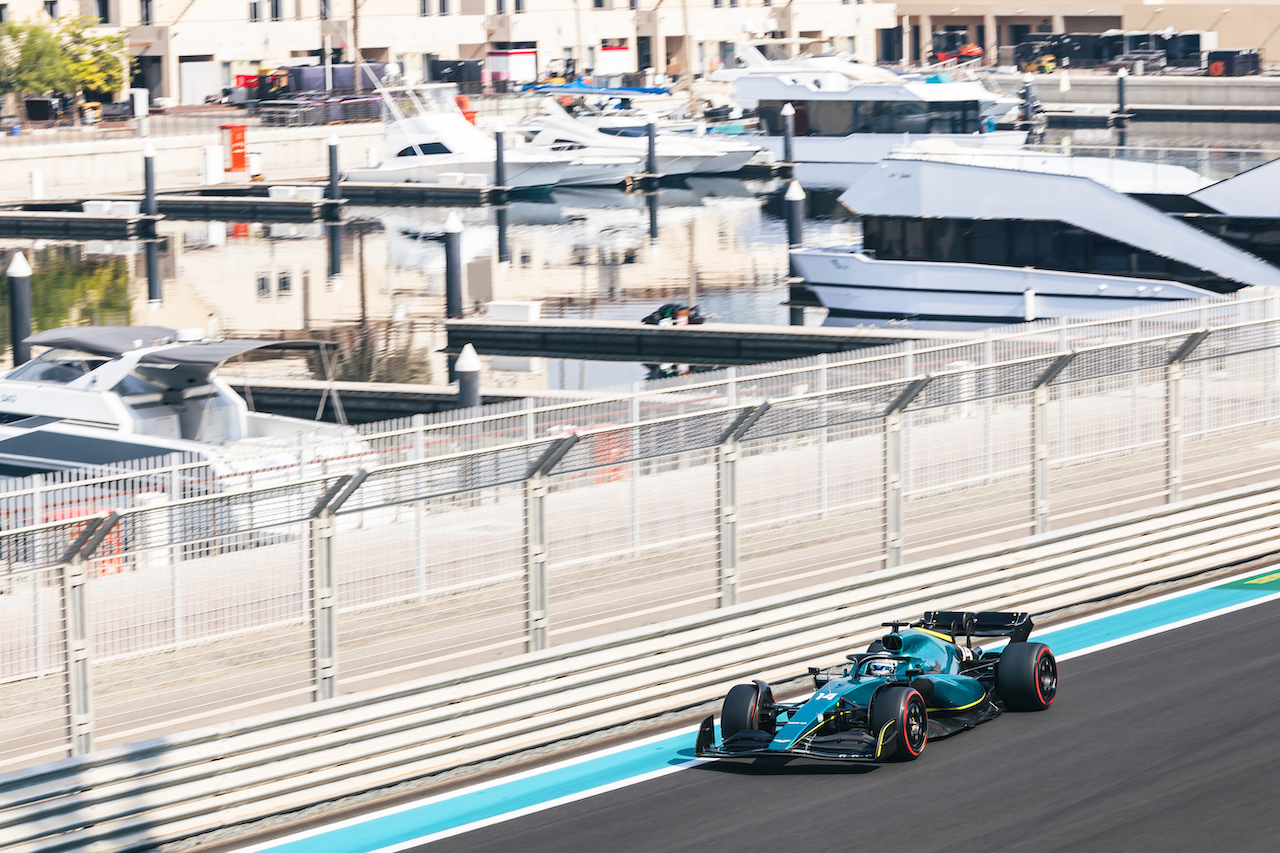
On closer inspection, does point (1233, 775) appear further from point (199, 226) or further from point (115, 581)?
point (199, 226)

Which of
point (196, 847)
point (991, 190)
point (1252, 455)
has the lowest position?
point (196, 847)

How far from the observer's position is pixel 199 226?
6041 centimetres

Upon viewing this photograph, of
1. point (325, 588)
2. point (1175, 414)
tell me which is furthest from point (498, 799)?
point (1175, 414)

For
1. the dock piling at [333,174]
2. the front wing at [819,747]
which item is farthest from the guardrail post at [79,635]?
the dock piling at [333,174]

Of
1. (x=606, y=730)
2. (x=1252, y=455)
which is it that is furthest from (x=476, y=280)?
(x=606, y=730)

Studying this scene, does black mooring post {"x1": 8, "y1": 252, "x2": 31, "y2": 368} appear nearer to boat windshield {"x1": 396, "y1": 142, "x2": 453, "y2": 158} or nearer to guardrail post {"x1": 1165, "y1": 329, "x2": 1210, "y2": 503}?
guardrail post {"x1": 1165, "y1": 329, "x2": 1210, "y2": 503}

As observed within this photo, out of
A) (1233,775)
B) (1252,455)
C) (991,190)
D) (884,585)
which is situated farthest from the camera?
(991,190)

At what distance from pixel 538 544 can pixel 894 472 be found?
121 inches

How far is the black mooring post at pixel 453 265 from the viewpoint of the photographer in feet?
117

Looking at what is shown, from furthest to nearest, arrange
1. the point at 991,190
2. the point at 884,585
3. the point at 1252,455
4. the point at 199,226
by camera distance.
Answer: the point at 199,226 → the point at 991,190 → the point at 1252,455 → the point at 884,585

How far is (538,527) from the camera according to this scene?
1136 cm

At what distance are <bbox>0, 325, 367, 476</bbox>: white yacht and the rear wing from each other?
10.5 meters

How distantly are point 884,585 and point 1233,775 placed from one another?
10.8 feet

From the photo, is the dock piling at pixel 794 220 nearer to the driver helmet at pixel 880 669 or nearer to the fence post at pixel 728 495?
the fence post at pixel 728 495
